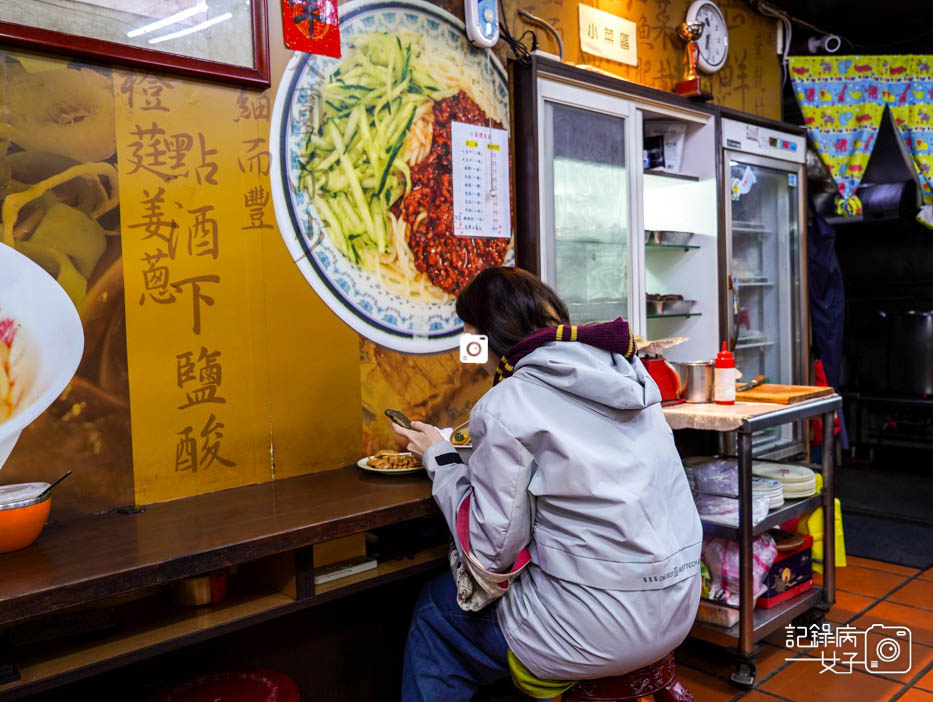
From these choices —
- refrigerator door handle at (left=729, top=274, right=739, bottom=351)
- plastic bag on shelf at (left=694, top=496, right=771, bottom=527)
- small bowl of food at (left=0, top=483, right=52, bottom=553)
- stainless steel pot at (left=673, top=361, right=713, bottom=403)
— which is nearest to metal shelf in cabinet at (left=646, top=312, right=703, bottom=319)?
refrigerator door handle at (left=729, top=274, right=739, bottom=351)

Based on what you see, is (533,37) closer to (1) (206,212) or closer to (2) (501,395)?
(1) (206,212)

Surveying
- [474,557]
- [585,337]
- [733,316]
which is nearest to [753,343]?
[733,316]

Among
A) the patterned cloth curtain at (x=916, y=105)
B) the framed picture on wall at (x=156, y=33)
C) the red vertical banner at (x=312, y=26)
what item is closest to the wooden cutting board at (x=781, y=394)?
the red vertical banner at (x=312, y=26)

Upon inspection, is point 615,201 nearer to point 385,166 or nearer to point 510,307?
point 385,166

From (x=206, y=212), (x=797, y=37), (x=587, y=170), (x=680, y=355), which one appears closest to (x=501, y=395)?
(x=206, y=212)

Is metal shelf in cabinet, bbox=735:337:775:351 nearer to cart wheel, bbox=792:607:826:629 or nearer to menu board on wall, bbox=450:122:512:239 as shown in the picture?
cart wheel, bbox=792:607:826:629

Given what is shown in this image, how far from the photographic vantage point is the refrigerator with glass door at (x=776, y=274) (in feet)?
14.6

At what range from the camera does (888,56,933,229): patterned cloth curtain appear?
481 cm

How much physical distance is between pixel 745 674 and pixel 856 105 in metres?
3.68

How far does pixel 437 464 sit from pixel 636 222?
1.79m

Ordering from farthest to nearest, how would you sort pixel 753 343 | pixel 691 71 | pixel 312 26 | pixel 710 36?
pixel 753 343
pixel 710 36
pixel 691 71
pixel 312 26

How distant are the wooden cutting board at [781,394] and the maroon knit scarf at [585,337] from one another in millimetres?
1362

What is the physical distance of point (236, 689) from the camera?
1.80 meters

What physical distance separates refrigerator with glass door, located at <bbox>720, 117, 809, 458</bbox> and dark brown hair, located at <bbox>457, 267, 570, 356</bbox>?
2.70m
